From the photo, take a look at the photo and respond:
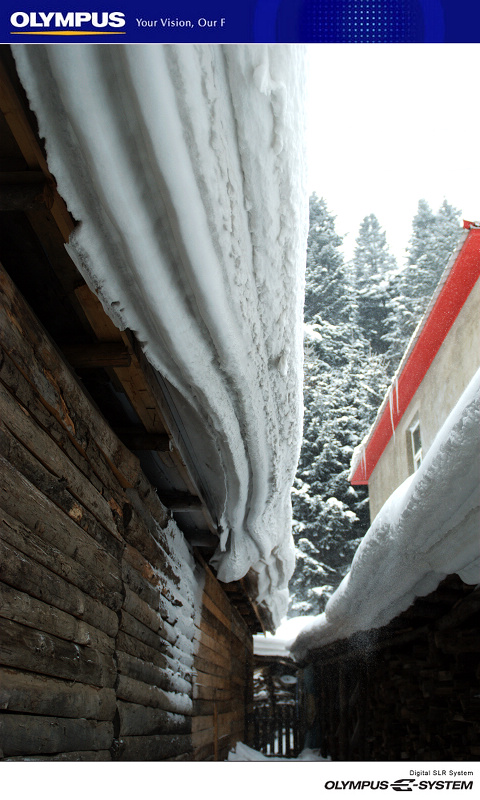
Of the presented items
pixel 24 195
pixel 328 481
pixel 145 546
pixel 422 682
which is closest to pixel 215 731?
pixel 422 682

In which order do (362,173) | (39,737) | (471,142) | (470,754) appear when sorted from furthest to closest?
(362,173) → (470,754) → (471,142) → (39,737)

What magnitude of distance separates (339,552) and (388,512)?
15341 millimetres

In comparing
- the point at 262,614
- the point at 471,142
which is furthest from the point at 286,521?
the point at 262,614

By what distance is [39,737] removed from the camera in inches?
59.1

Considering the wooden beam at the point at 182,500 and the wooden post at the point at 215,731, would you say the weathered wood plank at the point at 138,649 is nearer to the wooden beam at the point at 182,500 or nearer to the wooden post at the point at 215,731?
the wooden beam at the point at 182,500

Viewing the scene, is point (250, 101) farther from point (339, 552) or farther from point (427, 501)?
point (339, 552)

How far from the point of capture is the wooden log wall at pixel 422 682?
285 cm

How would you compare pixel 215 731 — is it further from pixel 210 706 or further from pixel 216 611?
pixel 216 611

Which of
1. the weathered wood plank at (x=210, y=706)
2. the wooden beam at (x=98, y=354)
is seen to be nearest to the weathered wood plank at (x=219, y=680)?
the weathered wood plank at (x=210, y=706)

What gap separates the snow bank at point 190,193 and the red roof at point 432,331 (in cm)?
300

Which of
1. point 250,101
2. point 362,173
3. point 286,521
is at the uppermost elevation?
point 362,173

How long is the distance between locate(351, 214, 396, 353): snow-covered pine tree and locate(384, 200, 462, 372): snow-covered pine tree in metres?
0.27
